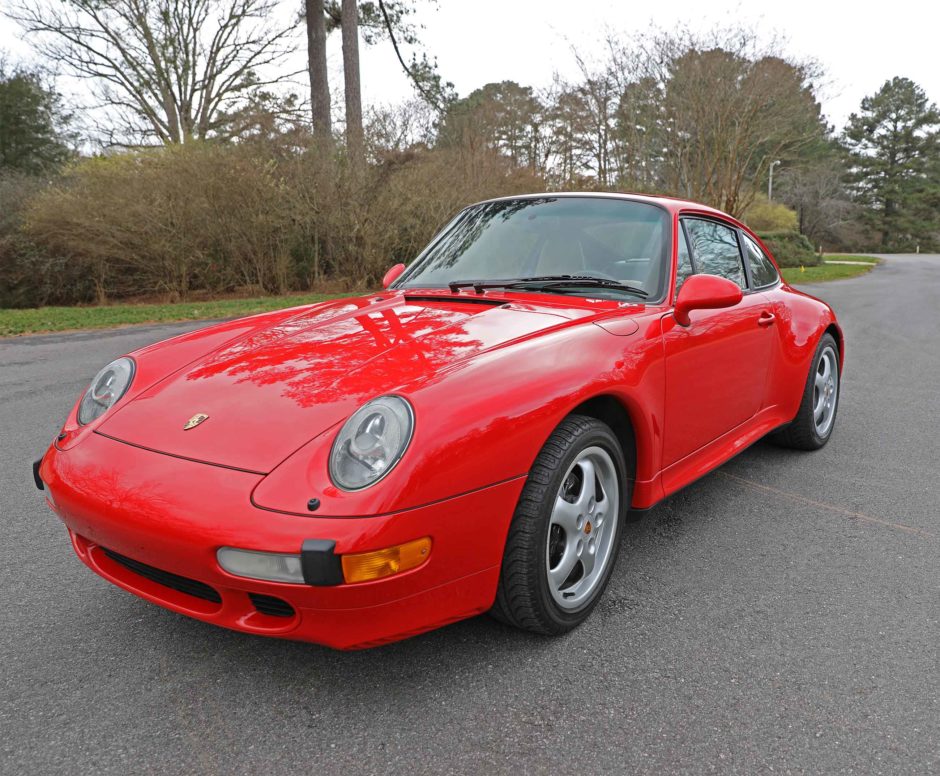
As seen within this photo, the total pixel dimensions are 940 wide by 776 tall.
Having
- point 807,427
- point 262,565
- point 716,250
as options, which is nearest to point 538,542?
point 262,565

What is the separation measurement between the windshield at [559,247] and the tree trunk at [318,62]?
50.5ft

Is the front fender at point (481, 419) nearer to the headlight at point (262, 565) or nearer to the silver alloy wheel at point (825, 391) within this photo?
the headlight at point (262, 565)

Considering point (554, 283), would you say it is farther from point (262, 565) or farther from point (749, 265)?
point (262, 565)

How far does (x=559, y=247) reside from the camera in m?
3.19

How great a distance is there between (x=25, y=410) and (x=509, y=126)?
22.0 m

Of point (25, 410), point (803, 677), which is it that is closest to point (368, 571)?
point (803, 677)

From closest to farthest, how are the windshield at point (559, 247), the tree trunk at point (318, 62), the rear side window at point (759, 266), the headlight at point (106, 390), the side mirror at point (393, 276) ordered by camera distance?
the headlight at point (106, 390) < the windshield at point (559, 247) < the side mirror at point (393, 276) < the rear side window at point (759, 266) < the tree trunk at point (318, 62)

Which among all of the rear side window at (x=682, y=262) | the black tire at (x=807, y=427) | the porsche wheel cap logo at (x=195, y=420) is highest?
the rear side window at (x=682, y=262)

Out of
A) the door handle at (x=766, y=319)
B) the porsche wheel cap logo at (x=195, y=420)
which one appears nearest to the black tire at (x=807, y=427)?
the door handle at (x=766, y=319)

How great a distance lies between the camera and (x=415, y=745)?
5.87ft

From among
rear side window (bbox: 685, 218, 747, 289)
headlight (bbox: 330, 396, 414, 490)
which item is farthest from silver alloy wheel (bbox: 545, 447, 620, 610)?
rear side window (bbox: 685, 218, 747, 289)

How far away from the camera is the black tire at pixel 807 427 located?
402cm

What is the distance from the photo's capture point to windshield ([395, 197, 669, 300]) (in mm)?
3008

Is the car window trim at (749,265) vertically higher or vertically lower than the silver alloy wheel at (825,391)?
higher
